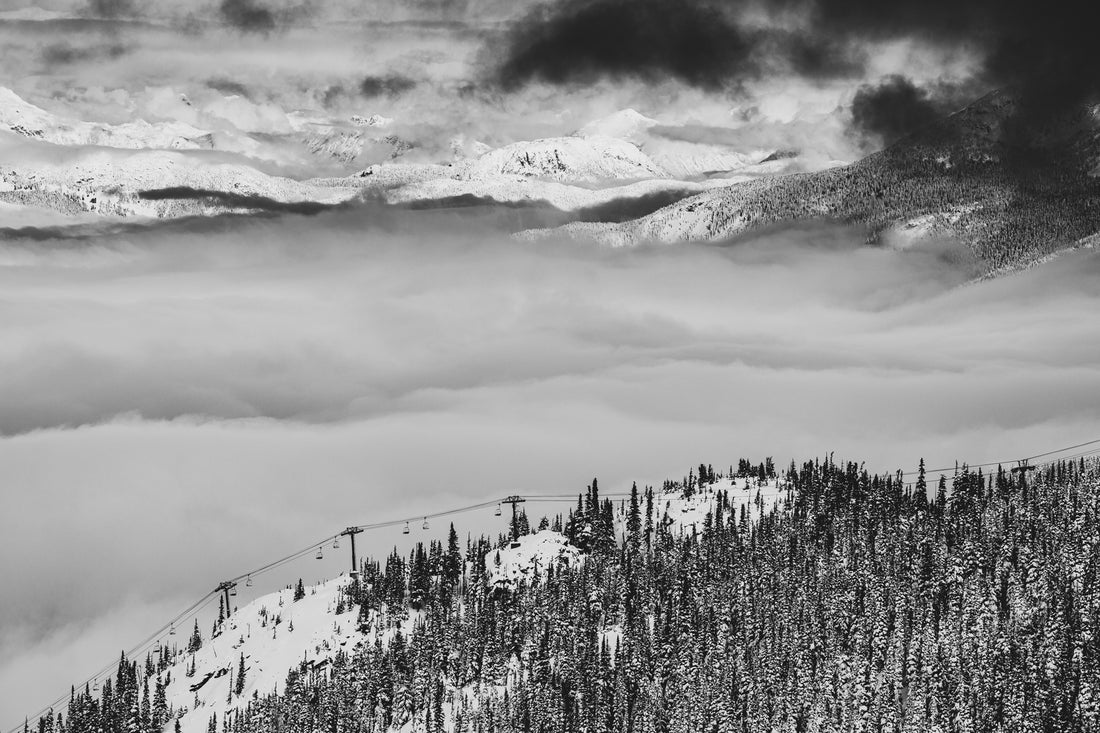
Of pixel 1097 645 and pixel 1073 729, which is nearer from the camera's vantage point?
pixel 1073 729

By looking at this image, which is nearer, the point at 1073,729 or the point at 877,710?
the point at 1073,729

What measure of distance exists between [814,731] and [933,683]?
2159 centimetres

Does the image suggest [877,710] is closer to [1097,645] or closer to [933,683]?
[933,683]

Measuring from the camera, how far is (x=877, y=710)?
194 m

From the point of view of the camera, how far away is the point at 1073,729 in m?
177

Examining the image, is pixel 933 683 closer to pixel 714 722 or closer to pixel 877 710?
pixel 877 710

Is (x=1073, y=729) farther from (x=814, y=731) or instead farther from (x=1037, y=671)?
(x=814, y=731)

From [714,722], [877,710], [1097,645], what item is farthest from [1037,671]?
[714,722]

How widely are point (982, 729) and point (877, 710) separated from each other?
1658cm

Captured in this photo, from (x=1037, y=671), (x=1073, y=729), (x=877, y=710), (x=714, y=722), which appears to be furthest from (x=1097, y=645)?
(x=714, y=722)

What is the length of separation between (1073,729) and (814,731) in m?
40.7

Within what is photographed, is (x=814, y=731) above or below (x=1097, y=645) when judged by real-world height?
below

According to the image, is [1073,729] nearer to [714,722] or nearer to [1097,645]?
[1097,645]

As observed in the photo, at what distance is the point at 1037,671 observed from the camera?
194 meters
